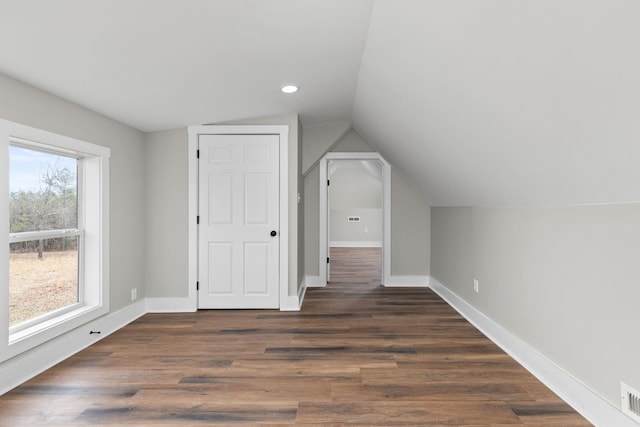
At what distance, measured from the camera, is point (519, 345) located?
2.62 metres

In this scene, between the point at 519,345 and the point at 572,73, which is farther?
the point at 519,345

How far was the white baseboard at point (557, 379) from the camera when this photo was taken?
1804 mm

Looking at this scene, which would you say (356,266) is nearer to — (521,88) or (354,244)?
(354,244)

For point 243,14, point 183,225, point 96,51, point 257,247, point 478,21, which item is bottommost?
point 257,247

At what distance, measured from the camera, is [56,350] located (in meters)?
2.61

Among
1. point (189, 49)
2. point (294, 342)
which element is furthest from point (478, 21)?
point (294, 342)

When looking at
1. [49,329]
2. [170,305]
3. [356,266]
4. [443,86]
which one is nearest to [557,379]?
[443,86]

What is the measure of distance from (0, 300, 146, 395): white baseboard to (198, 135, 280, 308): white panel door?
88cm

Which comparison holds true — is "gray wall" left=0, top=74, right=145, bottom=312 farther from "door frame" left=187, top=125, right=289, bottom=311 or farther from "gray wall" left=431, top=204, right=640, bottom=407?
"gray wall" left=431, top=204, right=640, bottom=407

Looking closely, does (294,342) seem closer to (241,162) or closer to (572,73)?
(241,162)

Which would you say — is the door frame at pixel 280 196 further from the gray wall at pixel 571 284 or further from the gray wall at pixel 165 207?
the gray wall at pixel 571 284

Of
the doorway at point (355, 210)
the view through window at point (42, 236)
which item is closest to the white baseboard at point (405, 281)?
the view through window at point (42, 236)

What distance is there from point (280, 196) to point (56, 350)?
7.73 ft

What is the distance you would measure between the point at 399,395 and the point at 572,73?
1897 mm
